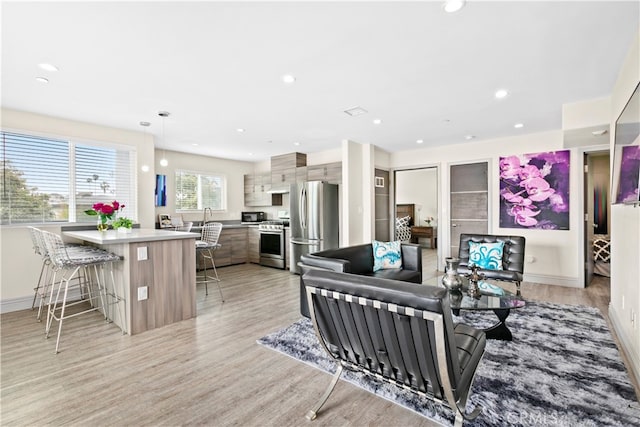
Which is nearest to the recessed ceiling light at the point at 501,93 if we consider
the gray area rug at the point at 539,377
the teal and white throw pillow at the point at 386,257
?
the teal and white throw pillow at the point at 386,257

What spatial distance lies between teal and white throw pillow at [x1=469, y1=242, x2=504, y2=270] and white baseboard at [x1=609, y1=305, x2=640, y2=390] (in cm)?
117

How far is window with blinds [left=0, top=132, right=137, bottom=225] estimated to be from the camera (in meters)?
3.63

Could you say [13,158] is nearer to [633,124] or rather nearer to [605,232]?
[633,124]

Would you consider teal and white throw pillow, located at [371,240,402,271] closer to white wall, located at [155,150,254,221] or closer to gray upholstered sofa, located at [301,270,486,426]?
gray upholstered sofa, located at [301,270,486,426]

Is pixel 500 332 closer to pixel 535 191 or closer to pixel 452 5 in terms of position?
pixel 452 5

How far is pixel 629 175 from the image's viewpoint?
208 centimetres

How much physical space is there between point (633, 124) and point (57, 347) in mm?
4755

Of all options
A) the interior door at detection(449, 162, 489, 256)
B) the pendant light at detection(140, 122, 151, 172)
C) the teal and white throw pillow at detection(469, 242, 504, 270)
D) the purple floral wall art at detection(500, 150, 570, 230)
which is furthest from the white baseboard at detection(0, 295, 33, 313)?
the purple floral wall art at detection(500, 150, 570, 230)

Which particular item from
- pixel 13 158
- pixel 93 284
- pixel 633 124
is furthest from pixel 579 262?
pixel 13 158

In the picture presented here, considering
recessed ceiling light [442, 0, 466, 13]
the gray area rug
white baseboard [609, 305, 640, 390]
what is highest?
recessed ceiling light [442, 0, 466, 13]

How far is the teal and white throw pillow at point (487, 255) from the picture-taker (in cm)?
398

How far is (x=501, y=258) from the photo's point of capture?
399 centimetres

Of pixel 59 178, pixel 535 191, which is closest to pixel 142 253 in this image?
pixel 59 178

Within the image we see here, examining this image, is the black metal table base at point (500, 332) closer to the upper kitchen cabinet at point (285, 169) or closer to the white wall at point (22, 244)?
the upper kitchen cabinet at point (285, 169)
